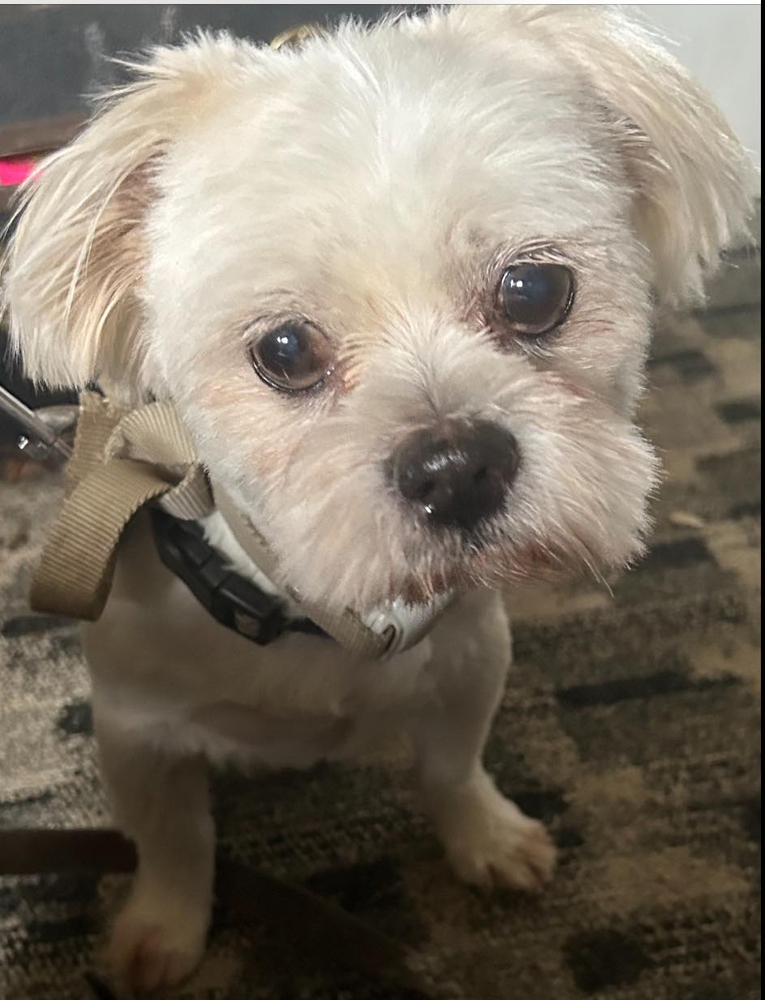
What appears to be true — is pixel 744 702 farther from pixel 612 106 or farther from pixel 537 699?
pixel 612 106

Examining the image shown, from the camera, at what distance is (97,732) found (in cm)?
84

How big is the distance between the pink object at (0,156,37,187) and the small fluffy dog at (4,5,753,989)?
0.06 ft

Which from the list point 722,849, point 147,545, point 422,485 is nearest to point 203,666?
point 147,545

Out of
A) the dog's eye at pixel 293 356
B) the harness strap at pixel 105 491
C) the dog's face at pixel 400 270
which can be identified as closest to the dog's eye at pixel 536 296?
the dog's face at pixel 400 270

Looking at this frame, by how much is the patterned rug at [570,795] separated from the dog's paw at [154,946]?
17mm

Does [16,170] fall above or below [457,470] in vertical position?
above

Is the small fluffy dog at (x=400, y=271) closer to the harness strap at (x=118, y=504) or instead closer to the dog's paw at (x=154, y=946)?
the harness strap at (x=118, y=504)

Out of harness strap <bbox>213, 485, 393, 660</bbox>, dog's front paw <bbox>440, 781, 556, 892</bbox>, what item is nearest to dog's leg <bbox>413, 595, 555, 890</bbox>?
dog's front paw <bbox>440, 781, 556, 892</bbox>

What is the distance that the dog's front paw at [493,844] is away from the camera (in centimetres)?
101

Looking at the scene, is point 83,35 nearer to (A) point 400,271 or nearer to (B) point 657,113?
(A) point 400,271

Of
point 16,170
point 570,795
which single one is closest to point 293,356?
point 16,170

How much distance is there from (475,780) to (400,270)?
64 centimetres

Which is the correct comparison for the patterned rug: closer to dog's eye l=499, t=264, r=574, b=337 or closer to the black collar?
the black collar

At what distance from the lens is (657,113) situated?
0.62 meters
